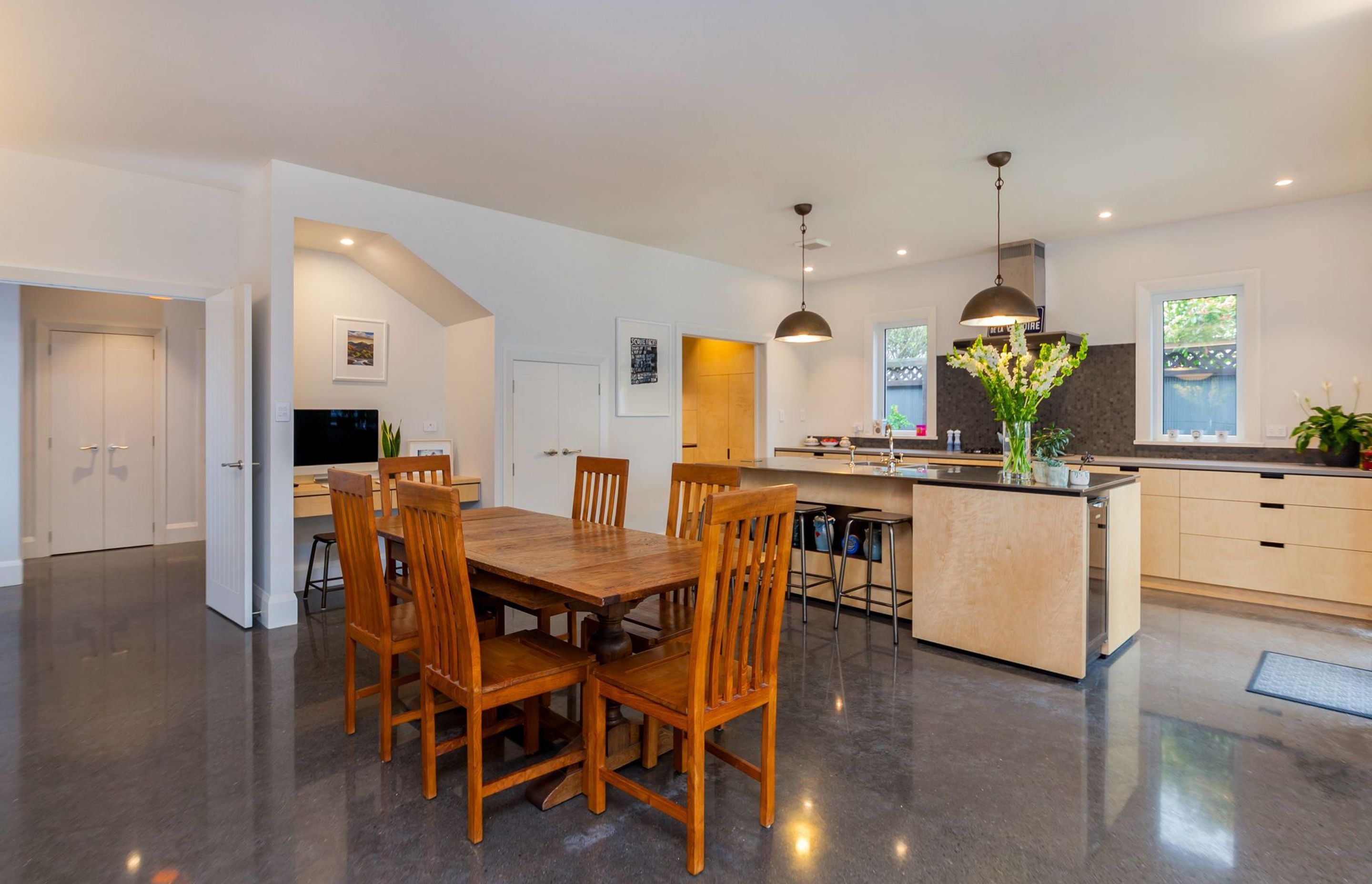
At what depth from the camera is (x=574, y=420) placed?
5719 mm

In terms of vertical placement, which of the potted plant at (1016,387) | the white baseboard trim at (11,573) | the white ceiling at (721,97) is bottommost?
the white baseboard trim at (11,573)

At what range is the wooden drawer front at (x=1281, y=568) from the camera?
14.1 ft

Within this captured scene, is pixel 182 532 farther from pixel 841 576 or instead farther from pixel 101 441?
pixel 841 576

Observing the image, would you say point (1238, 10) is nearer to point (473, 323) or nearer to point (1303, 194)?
point (1303, 194)

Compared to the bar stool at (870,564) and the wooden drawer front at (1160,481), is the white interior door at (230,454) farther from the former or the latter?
the wooden drawer front at (1160,481)

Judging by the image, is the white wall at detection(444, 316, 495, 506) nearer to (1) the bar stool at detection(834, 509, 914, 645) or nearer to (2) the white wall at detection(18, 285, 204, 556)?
(1) the bar stool at detection(834, 509, 914, 645)

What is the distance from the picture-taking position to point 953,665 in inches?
138

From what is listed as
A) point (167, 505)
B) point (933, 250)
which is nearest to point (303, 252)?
point (167, 505)

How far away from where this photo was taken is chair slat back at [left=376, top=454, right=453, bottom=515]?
3.58 meters

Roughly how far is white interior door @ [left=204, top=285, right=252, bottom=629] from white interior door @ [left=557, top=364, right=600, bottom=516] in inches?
84.3

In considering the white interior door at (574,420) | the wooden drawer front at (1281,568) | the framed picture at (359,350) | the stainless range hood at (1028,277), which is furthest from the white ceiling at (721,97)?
the wooden drawer front at (1281,568)

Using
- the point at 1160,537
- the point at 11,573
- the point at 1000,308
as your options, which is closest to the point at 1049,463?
the point at 1000,308

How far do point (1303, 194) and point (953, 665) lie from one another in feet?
14.0

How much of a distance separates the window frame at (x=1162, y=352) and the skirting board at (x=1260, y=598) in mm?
1144
